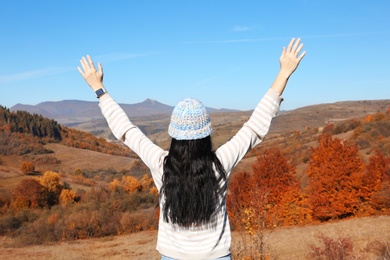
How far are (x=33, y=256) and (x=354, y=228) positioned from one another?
26.4 m

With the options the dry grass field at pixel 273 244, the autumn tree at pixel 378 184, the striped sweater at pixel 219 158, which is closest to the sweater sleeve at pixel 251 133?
the striped sweater at pixel 219 158

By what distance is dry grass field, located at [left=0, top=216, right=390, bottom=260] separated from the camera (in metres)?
22.1

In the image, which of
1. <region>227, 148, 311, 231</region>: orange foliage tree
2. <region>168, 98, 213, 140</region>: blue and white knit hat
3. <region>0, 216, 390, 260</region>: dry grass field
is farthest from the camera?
<region>227, 148, 311, 231</region>: orange foliage tree

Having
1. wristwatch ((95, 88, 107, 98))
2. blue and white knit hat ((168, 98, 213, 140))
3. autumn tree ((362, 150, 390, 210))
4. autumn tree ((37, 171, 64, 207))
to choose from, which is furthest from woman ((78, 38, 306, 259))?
autumn tree ((37, 171, 64, 207))

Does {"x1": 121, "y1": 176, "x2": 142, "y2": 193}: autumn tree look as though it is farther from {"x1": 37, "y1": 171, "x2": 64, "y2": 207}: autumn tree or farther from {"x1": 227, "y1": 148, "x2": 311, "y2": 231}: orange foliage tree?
{"x1": 227, "y1": 148, "x2": 311, "y2": 231}: orange foliage tree

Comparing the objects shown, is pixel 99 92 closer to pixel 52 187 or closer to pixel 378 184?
pixel 378 184

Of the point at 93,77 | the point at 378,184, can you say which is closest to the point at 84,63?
the point at 93,77

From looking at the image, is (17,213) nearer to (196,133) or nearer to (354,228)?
(354,228)

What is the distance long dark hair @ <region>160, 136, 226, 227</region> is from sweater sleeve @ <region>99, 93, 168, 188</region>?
98 millimetres

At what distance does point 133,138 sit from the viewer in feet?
8.59

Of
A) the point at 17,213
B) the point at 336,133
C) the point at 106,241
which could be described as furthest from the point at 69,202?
the point at 336,133

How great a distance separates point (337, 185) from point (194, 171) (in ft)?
126

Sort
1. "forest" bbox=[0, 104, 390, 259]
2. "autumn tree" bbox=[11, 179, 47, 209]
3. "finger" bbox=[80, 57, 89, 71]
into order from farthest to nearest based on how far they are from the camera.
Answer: "autumn tree" bbox=[11, 179, 47, 209]
"forest" bbox=[0, 104, 390, 259]
"finger" bbox=[80, 57, 89, 71]

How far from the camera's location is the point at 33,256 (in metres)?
32.8
